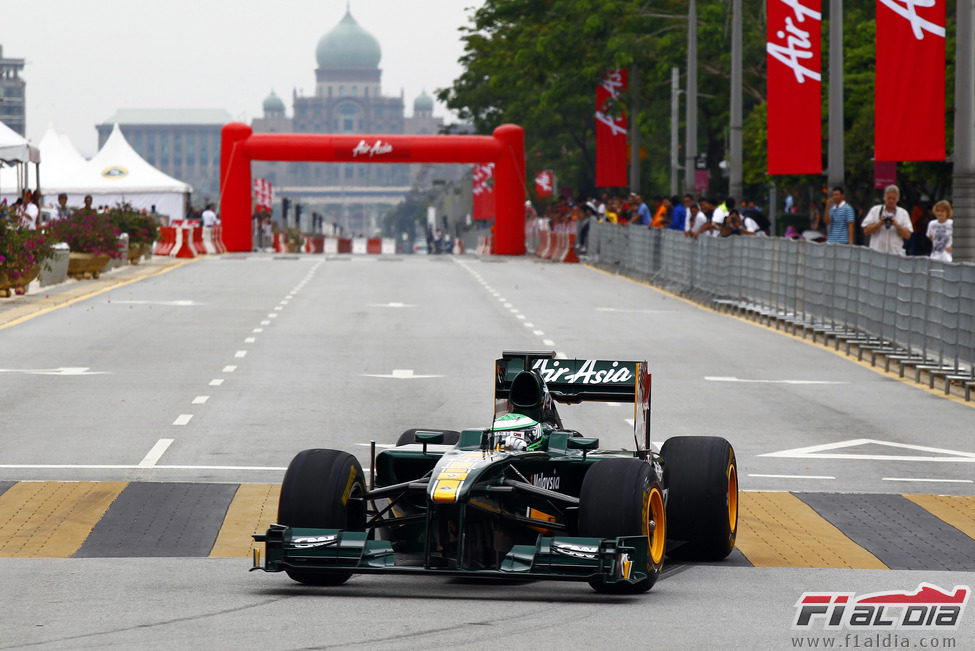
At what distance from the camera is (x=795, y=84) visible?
31750 mm

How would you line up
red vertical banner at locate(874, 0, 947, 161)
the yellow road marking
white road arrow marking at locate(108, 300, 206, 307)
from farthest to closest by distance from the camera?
white road arrow marking at locate(108, 300, 206, 307) → red vertical banner at locate(874, 0, 947, 161) → the yellow road marking

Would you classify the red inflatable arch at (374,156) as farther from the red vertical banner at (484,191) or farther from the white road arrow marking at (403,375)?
the white road arrow marking at (403,375)

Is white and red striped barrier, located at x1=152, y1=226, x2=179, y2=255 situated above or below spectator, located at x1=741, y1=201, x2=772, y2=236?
below

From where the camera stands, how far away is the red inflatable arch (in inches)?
2393

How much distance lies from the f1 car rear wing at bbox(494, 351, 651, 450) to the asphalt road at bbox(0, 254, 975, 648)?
1076 millimetres

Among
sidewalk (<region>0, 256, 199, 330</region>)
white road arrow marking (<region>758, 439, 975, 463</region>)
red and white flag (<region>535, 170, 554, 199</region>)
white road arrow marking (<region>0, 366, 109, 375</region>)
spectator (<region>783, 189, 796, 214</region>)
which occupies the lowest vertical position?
white road arrow marking (<region>758, 439, 975, 463</region>)

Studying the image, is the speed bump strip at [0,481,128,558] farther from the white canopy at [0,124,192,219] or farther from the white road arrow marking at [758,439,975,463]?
the white canopy at [0,124,192,219]

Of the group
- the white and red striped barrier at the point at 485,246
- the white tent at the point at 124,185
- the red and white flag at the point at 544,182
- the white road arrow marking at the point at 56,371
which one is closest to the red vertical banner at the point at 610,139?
the white and red striped barrier at the point at 485,246

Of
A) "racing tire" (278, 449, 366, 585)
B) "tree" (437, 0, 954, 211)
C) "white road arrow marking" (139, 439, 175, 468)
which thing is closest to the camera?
"racing tire" (278, 449, 366, 585)

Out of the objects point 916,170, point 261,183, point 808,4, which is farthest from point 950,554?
point 261,183

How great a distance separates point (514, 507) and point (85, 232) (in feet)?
112

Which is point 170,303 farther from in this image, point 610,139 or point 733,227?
point 610,139

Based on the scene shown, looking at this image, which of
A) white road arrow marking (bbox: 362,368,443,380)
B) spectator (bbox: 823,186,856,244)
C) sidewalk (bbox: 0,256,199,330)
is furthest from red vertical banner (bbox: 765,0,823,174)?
white road arrow marking (bbox: 362,368,443,380)

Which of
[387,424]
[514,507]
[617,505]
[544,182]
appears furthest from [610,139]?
[617,505]
